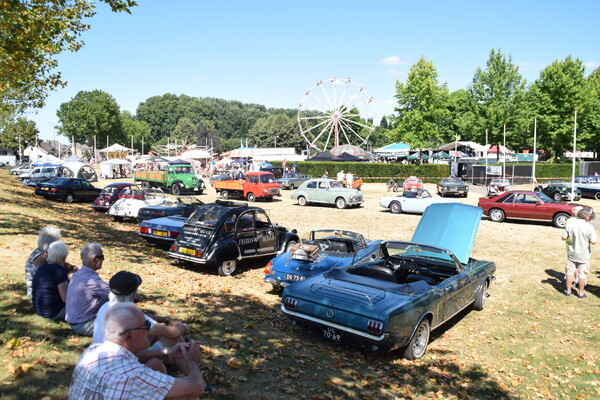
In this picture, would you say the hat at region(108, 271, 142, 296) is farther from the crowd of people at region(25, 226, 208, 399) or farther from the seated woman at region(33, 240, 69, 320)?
the seated woman at region(33, 240, 69, 320)

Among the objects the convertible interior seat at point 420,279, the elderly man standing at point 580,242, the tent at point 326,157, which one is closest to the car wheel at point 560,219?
the elderly man standing at point 580,242

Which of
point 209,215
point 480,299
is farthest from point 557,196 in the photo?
point 209,215

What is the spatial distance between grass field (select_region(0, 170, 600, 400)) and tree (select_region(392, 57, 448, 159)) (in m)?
40.0

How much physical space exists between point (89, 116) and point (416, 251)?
3893 inches

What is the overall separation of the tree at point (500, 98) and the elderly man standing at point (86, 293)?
51153 millimetres

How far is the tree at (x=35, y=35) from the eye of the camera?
977 cm

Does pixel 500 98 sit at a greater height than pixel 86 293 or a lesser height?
greater

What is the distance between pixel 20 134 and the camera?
8700 centimetres

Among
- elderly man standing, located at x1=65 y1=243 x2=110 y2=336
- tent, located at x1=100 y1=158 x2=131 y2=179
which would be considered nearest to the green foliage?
tent, located at x1=100 y1=158 x2=131 y2=179

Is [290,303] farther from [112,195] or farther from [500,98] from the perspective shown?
[500,98]

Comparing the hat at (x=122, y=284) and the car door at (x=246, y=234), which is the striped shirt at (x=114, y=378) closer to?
the hat at (x=122, y=284)

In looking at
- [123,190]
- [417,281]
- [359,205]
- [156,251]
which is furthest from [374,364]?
[359,205]

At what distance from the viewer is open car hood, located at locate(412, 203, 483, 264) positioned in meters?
9.55

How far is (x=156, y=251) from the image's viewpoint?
12406mm
